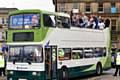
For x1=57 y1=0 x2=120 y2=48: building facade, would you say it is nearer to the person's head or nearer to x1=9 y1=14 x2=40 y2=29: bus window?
x1=9 y1=14 x2=40 y2=29: bus window

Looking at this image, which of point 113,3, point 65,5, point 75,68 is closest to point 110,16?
point 113,3

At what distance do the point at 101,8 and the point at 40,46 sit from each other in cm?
5296

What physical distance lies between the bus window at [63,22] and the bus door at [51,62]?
141cm

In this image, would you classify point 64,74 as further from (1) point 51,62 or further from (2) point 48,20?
(2) point 48,20

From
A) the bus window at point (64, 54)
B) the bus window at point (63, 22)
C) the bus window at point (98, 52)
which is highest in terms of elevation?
the bus window at point (63, 22)

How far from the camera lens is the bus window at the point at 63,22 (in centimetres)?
2435

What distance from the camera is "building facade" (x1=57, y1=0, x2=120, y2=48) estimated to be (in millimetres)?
73875

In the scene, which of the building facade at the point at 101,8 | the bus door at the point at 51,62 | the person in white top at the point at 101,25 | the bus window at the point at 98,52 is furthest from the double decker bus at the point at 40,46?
the building facade at the point at 101,8

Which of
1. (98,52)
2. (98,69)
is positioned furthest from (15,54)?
(98,69)

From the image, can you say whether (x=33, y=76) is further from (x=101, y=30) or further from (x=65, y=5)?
(x=65, y=5)

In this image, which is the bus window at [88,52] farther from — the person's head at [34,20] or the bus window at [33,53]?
the person's head at [34,20]

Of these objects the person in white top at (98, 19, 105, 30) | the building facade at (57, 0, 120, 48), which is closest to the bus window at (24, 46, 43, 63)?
the person in white top at (98, 19, 105, 30)

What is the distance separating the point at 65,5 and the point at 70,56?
1961 inches

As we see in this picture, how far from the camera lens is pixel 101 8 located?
74.7 meters
